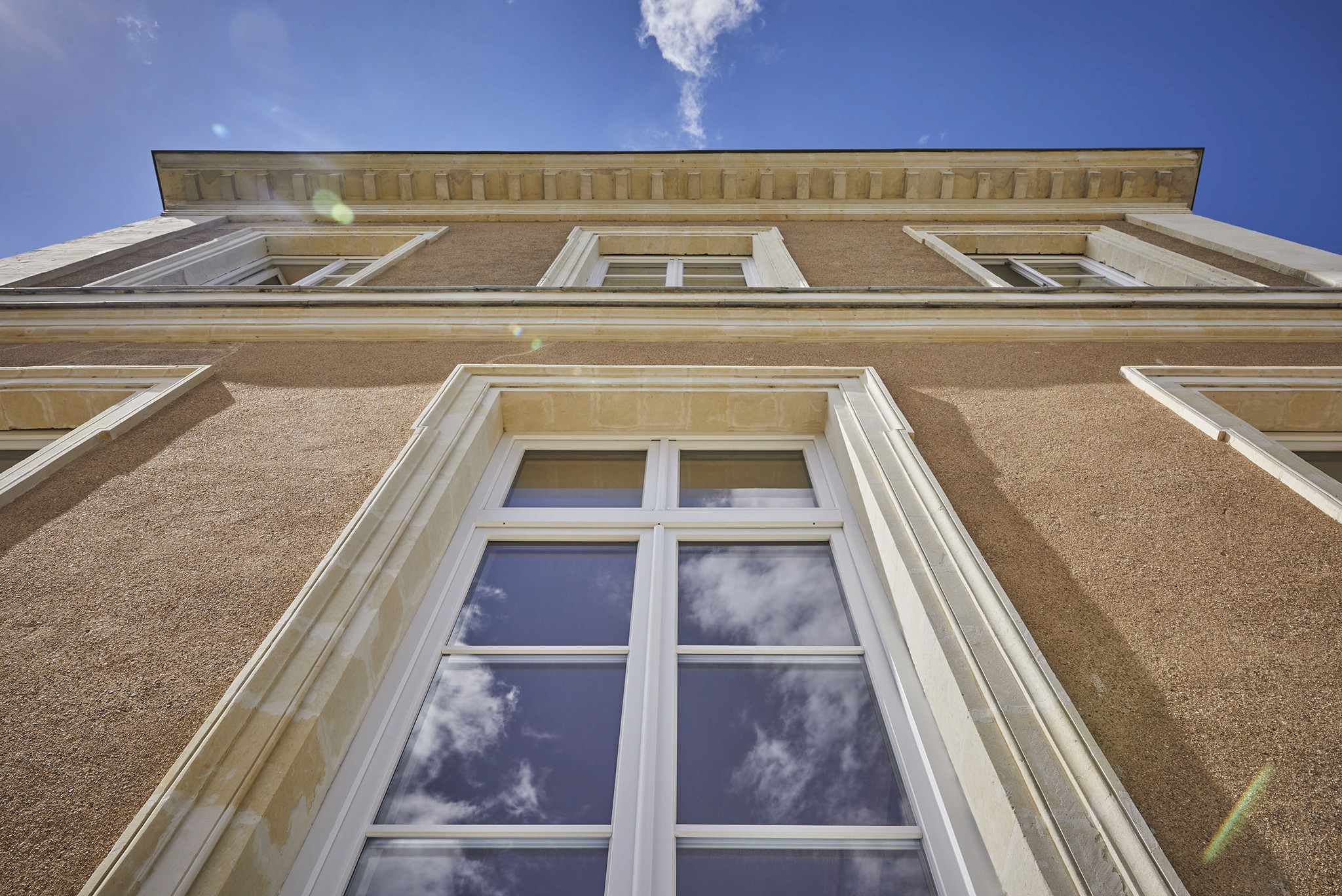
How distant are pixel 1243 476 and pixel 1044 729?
7.00ft

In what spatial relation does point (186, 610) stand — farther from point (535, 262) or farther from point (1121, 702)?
point (535, 262)

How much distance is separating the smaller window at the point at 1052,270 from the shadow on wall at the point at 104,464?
7909 mm

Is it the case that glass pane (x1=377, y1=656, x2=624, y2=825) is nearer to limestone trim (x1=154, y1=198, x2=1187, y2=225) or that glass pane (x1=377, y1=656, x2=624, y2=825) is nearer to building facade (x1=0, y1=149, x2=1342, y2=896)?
building facade (x1=0, y1=149, x2=1342, y2=896)

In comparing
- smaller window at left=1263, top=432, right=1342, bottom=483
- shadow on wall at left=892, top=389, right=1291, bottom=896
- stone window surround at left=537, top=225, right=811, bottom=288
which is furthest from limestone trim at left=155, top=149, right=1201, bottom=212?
shadow on wall at left=892, top=389, right=1291, bottom=896

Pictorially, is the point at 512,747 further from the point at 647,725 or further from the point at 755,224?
the point at 755,224

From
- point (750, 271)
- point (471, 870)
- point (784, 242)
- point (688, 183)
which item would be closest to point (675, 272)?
point (750, 271)

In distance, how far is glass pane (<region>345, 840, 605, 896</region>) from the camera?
188 centimetres

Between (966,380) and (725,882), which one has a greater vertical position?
(966,380)

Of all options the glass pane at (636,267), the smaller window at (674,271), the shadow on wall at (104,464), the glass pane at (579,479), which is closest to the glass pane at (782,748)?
the glass pane at (579,479)

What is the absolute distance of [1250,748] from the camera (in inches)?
74.7

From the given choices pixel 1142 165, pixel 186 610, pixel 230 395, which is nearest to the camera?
pixel 186 610

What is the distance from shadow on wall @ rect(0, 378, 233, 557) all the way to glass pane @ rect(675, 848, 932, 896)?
3.08m

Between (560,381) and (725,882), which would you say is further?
(560,381)

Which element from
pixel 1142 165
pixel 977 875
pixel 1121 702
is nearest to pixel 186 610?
pixel 977 875
